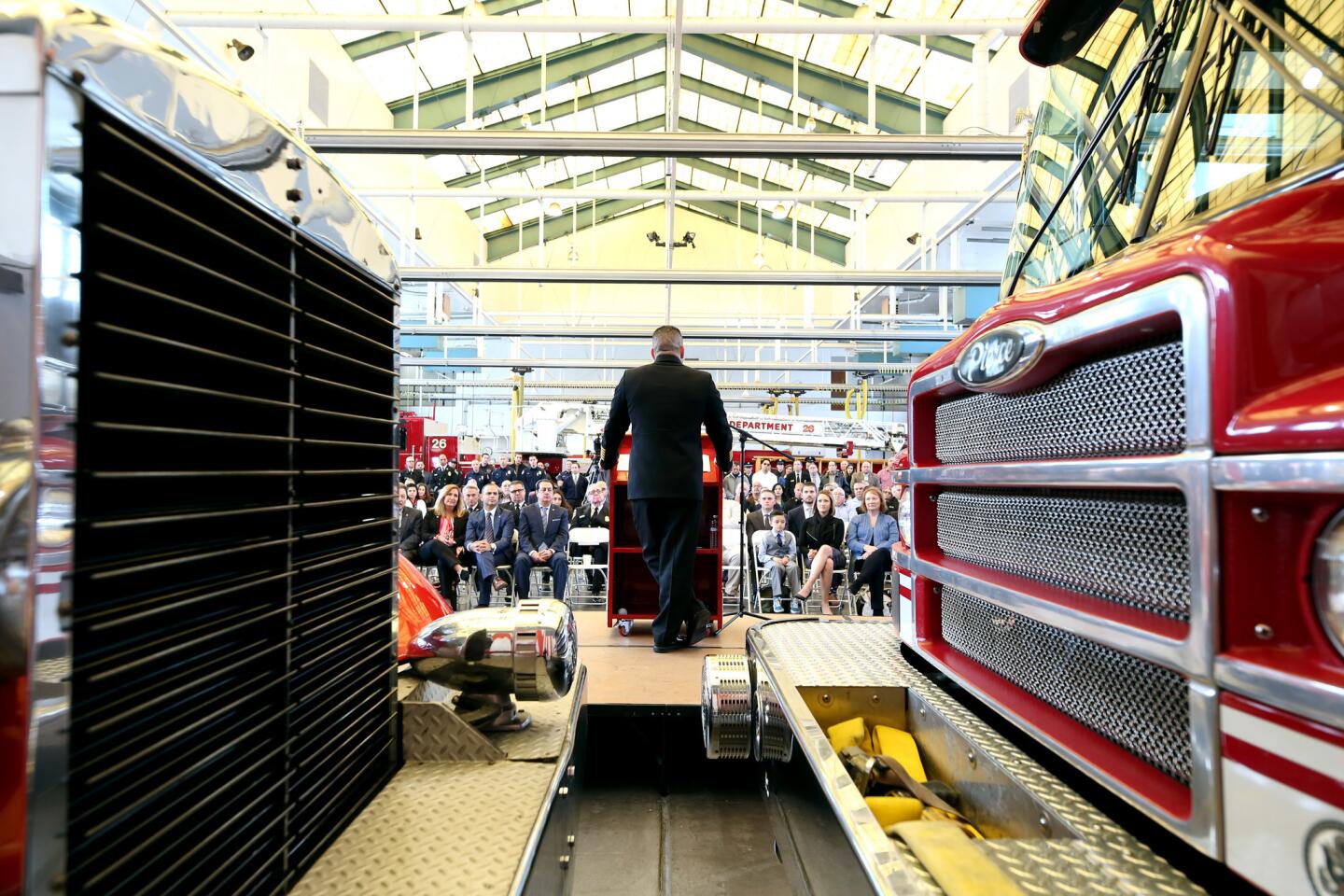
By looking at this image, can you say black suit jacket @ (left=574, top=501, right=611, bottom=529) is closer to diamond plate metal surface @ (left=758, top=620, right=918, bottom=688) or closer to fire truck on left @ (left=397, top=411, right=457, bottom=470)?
diamond plate metal surface @ (left=758, top=620, right=918, bottom=688)

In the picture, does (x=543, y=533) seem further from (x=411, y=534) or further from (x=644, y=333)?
(x=644, y=333)

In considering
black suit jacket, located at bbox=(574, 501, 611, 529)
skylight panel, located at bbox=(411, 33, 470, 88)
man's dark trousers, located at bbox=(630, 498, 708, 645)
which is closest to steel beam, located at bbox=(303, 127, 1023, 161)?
man's dark trousers, located at bbox=(630, 498, 708, 645)

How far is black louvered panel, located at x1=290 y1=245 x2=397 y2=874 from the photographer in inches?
54.8

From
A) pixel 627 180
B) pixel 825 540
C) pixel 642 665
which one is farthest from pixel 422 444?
pixel 642 665

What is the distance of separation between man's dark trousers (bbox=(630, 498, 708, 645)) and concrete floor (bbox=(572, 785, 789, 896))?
852 millimetres

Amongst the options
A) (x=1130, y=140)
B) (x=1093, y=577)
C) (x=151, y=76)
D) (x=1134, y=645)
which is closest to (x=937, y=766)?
(x=1093, y=577)

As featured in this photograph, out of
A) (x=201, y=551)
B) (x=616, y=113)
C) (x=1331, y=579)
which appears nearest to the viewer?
(x=1331, y=579)

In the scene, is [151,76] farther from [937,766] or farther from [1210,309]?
[937,766]

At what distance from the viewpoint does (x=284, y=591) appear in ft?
4.29

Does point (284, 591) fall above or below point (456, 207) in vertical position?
below

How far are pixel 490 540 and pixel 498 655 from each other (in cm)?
639

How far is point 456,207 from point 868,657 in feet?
52.7

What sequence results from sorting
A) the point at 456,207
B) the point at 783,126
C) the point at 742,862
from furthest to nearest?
the point at 456,207 → the point at 783,126 → the point at 742,862

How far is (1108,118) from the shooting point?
172 centimetres
